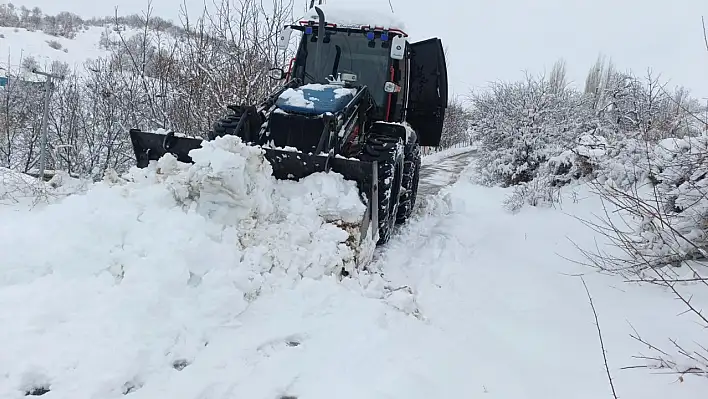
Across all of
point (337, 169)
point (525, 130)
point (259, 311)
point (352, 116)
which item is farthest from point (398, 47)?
point (525, 130)

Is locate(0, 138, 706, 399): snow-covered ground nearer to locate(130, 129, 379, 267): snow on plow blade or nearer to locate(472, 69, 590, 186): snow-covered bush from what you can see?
locate(130, 129, 379, 267): snow on plow blade

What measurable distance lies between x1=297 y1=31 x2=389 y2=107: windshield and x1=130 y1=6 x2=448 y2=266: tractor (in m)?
0.01

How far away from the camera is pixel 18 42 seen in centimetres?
3416

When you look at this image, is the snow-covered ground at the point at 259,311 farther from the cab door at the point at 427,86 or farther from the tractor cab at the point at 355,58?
the cab door at the point at 427,86

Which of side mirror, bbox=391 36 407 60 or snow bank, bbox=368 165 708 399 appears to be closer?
snow bank, bbox=368 165 708 399

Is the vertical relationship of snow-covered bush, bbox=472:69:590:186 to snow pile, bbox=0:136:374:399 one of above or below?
Result: above

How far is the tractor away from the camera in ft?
14.8

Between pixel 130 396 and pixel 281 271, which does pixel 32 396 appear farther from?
pixel 281 271

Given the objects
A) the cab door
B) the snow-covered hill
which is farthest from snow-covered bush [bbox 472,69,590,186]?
the snow-covered hill

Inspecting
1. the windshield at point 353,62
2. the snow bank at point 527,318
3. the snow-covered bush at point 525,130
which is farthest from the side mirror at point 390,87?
the snow-covered bush at point 525,130

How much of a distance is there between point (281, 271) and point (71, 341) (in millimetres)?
1396

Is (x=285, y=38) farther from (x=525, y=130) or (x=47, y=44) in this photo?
(x=47, y=44)

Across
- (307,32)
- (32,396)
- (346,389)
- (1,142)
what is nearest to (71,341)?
(32,396)

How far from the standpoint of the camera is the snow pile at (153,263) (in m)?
2.30
